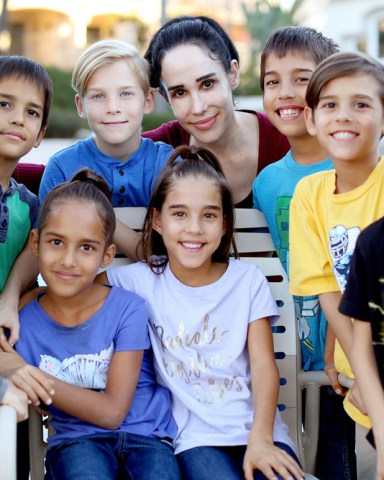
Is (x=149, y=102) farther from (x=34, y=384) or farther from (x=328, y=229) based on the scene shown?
(x=34, y=384)

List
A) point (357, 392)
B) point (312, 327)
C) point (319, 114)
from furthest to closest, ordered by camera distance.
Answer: point (312, 327)
point (319, 114)
point (357, 392)

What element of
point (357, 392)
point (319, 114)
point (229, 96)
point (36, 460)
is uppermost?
point (229, 96)

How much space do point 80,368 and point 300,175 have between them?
1.07 metres

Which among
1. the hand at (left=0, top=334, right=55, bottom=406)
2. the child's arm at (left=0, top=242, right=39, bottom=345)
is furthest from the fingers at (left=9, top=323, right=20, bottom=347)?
the hand at (left=0, top=334, right=55, bottom=406)

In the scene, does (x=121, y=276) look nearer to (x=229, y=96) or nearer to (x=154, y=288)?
(x=154, y=288)

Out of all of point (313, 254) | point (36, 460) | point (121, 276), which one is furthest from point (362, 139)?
point (36, 460)

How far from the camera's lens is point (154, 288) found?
262 centimetres

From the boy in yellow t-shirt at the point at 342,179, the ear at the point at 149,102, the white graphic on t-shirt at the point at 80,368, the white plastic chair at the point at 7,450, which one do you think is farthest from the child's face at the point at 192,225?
the white plastic chair at the point at 7,450

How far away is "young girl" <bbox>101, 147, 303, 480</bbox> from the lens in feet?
7.84

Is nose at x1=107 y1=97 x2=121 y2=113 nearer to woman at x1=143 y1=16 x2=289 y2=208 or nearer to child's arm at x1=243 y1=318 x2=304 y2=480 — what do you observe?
woman at x1=143 y1=16 x2=289 y2=208

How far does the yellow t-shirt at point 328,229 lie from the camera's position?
7.64 ft

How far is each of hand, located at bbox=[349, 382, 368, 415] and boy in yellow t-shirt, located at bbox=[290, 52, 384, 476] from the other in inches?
2.2

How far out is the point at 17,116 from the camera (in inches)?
108

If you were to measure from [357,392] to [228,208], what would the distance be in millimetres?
762
